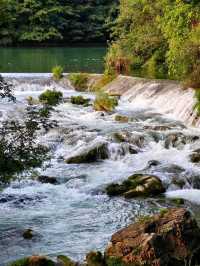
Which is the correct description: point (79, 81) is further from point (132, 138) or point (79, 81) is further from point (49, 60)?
point (132, 138)

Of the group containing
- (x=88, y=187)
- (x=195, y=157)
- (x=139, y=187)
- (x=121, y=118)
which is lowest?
(x=121, y=118)

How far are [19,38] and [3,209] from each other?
52.7 meters

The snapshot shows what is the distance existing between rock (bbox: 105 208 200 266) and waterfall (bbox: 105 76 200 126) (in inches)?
507

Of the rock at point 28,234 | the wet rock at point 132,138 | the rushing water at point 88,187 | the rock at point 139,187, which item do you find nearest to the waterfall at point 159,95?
the rushing water at point 88,187

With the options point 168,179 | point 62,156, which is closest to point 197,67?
point 62,156

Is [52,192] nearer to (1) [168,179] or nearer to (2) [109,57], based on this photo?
(1) [168,179]

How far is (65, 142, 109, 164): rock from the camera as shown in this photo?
18406 millimetres

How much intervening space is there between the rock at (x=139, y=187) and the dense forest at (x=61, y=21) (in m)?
51.2

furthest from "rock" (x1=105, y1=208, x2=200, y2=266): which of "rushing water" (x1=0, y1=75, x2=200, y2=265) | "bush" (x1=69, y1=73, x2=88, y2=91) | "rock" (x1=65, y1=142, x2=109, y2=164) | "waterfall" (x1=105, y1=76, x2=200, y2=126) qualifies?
"bush" (x1=69, y1=73, x2=88, y2=91)

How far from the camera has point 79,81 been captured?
3544 centimetres

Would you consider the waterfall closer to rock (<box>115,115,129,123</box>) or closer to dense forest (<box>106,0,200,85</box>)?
dense forest (<box>106,0,200,85</box>)

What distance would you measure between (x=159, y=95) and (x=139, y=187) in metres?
13.6

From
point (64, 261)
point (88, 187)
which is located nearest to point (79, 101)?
point (88, 187)

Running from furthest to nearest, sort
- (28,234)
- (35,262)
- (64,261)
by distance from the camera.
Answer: (28,234) < (64,261) < (35,262)
